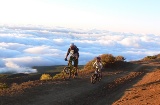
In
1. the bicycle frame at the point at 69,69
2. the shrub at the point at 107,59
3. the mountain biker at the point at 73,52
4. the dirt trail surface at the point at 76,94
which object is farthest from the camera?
the shrub at the point at 107,59

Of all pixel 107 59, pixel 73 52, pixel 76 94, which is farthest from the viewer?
pixel 107 59

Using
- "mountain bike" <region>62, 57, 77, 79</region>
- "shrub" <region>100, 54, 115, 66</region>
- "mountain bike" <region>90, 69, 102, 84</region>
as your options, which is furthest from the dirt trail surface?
"shrub" <region>100, 54, 115, 66</region>

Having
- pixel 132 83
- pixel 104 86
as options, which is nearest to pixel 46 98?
pixel 104 86

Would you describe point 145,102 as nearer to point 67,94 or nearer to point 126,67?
point 67,94

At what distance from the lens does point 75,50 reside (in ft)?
74.5

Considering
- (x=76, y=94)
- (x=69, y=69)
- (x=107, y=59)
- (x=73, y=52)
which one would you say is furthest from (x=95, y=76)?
(x=107, y=59)

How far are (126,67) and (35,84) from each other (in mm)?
19625

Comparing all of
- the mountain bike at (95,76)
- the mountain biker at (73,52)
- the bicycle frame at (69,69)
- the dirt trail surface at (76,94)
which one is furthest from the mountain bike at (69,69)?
the mountain bike at (95,76)

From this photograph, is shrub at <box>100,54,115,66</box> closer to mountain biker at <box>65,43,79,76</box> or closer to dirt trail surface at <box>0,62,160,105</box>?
mountain biker at <box>65,43,79,76</box>

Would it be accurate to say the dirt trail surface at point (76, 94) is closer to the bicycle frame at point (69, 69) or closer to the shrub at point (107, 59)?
the bicycle frame at point (69, 69)

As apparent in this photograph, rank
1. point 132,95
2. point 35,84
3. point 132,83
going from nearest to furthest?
point 132,95 < point 35,84 < point 132,83

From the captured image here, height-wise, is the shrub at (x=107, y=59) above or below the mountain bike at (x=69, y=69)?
above

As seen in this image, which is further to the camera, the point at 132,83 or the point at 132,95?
the point at 132,83

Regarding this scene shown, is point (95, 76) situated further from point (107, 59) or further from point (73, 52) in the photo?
point (107, 59)
